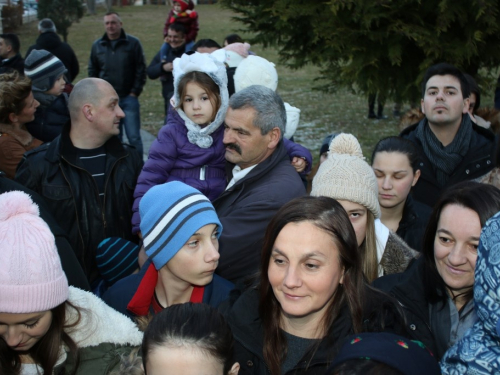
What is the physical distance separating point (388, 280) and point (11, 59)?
27.5ft

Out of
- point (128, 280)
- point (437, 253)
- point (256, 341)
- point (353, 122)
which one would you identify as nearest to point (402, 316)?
point (437, 253)

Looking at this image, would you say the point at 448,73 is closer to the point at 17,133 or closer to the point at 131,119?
the point at 17,133

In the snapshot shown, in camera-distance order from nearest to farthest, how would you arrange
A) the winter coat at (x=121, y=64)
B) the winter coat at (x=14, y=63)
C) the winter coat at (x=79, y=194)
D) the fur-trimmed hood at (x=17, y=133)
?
the winter coat at (x=79, y=194) < the fur-trimmed hood at (x=17, y=133) < the winter coat at (x=14, y=63) < the winter coat at (x=121, y=64)

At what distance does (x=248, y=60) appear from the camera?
16.3ft

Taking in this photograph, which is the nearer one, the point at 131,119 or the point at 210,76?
the point at 210,76

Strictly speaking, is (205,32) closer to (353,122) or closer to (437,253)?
(353,122)

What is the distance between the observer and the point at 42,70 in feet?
21.5

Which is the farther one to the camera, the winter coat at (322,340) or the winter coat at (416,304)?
the winter coat at (416,304)

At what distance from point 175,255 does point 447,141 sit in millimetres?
2898

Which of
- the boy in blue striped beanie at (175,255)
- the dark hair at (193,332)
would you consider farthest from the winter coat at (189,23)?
the dark hair at (193,332)

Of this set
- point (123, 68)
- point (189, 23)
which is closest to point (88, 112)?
point (123, 68)

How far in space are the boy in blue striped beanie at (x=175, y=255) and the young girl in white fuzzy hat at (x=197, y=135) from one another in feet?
3.46

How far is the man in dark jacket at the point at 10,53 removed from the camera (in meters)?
9.57

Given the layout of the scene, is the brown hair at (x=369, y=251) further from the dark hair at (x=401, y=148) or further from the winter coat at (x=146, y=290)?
the dark hair at (x=401, y=148)
